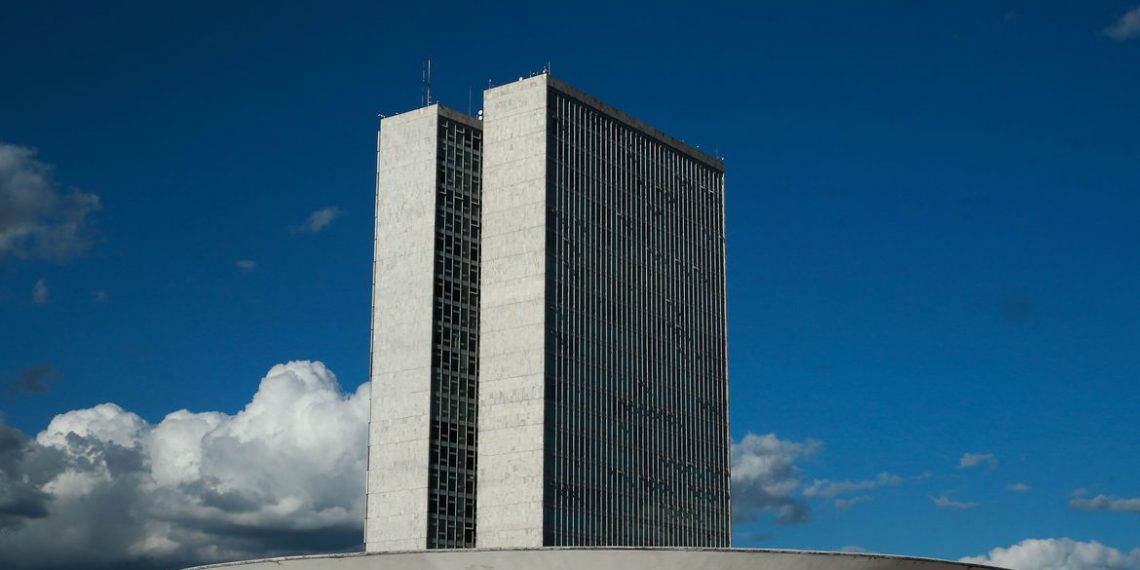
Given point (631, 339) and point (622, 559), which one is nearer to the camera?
point (622, 559)

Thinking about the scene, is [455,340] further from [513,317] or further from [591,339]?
[591,339]

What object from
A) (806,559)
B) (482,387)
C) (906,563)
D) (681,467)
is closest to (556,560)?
(806,559)

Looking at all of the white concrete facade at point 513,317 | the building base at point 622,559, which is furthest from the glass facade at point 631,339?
the building base at point 622,559

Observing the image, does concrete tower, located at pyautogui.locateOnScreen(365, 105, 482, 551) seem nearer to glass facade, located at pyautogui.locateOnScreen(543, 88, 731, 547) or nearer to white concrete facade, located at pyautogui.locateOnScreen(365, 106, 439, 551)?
white concrete facade, located at pyautogui.locateOnScreen(365, 106, 439, 551)

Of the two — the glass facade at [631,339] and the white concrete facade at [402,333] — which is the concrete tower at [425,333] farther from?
the glass facade at [631,339]

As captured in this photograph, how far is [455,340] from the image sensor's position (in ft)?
532

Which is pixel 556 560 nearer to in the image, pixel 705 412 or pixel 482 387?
pixel 482 387

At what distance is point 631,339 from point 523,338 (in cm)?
1569

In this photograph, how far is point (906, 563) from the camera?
12488cm

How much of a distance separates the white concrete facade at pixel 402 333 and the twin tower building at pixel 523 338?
170mm

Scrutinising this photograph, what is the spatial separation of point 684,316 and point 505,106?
32398mm

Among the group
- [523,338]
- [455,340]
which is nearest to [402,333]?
[455,340]

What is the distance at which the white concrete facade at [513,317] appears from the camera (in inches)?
6107

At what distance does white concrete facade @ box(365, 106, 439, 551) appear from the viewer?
157m
